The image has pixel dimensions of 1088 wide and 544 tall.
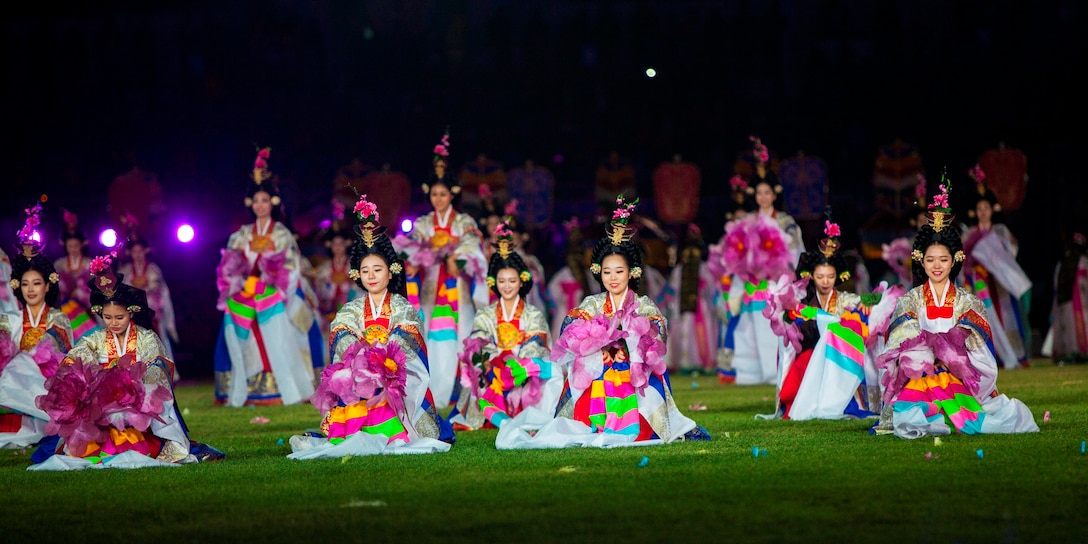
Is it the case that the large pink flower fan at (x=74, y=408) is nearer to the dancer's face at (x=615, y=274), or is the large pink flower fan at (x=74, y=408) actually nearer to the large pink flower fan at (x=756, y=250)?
the dancer's face at (x=615, y=274)

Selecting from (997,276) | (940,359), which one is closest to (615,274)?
(940,359)

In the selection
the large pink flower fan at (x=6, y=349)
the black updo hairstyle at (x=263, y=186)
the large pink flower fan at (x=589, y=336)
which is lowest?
the large pink flower fan at (x=589, y=336)

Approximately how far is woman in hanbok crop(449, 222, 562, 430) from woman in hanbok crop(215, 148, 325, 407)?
3.33 meters

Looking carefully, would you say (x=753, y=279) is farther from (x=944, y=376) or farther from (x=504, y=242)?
(x=944, y=376)

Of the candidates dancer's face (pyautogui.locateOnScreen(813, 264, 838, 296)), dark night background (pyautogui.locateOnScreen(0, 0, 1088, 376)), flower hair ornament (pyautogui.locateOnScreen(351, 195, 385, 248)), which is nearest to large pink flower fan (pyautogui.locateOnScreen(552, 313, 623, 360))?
flower hair ornament (pyautogui.locateOnScreen(351, 195, 385, 248))

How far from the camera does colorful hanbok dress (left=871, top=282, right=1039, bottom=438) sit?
289 inches

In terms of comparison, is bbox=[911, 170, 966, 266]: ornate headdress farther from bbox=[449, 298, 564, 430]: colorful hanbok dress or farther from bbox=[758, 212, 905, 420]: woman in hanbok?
bbox=[449, 298, 564, 430]: colorful hanbok dress

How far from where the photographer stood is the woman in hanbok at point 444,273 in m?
11.1

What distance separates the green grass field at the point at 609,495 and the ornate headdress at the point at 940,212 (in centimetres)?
136

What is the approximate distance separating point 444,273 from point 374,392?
4051mm

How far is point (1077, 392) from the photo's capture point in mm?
10086

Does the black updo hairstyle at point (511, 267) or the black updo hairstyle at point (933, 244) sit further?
the black updo hairstyle at point (511, 267)

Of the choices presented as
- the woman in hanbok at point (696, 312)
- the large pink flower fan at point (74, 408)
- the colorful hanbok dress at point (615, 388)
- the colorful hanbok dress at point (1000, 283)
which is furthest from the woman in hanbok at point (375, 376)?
the woman in hanbok at point (696, 312)

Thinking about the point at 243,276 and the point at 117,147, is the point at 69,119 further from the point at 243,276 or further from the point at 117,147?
the point at 243,276
